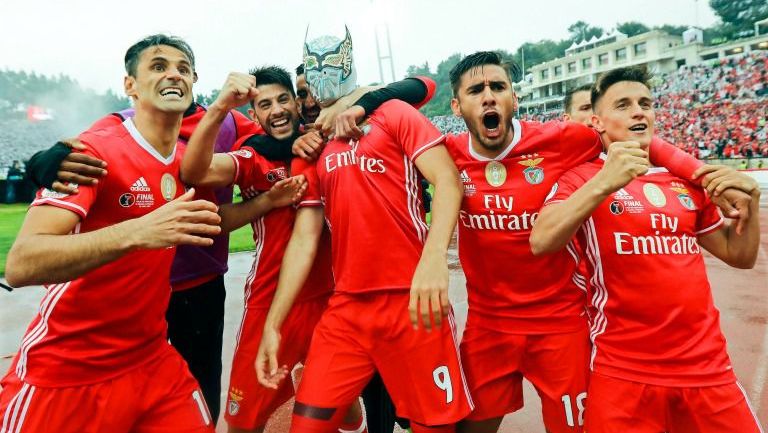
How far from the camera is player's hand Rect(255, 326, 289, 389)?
9.20ft

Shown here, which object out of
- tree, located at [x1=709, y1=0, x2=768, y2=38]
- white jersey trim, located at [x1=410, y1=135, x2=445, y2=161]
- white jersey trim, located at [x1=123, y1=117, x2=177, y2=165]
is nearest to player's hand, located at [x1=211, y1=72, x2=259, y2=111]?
white jersey trim, located at [x1=123, y1=117, x2=177, y2=165]

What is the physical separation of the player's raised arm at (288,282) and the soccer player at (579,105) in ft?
8.41

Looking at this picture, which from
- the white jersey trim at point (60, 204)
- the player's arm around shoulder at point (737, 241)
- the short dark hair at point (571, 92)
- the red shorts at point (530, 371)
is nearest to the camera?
the white jersey trim at point (60, 204)

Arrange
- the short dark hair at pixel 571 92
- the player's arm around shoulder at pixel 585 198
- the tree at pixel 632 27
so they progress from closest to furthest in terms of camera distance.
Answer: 1. the player's arm around shoulder at pixel 585 198
2. the short dark hair at pixel 571 92
3. the tree at pixel 632 27

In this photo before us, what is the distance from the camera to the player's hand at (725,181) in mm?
2342

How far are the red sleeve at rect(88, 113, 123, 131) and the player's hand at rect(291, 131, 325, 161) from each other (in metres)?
0.96

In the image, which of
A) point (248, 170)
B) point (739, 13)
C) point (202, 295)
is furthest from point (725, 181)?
point (739, 13)

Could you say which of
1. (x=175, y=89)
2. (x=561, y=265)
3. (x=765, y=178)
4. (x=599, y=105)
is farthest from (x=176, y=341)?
(x=765, y=178)

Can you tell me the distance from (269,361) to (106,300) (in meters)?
0.86

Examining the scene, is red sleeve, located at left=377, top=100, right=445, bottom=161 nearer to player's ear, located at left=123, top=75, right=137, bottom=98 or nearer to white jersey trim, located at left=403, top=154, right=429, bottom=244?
white jersey trim, located at left=403, top=154, right=429, bottom=244

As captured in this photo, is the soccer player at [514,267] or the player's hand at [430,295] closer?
the player's hand at [430,295]

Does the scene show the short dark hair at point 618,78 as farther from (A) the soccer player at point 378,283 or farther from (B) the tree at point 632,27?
(B) the tree at point 632,27

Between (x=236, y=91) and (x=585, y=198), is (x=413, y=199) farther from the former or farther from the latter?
→ (x=236, y=91)

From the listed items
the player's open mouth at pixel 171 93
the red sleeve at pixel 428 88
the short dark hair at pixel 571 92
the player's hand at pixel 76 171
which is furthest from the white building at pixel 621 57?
the player's hand at pixel 76 171
